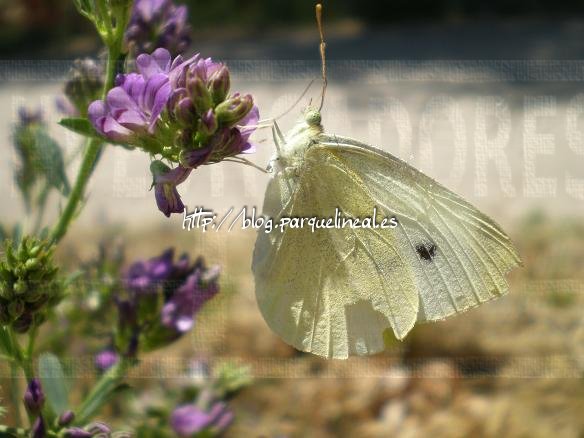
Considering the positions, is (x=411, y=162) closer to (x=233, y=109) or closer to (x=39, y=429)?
(x=233, y=109)

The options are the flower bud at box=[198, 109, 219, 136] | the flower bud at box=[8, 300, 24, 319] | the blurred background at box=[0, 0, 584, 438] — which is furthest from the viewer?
the blurred background at box=[0, 0, 584, 438]

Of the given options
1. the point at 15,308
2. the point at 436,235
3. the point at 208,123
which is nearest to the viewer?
the point at 208,123

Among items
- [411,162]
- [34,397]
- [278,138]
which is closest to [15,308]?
[34,397]

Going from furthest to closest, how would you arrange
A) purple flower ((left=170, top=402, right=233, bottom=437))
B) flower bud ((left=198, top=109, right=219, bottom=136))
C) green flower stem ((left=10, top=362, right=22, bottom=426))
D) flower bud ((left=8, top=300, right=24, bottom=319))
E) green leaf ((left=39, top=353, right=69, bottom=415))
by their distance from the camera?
1. purple flower ((left=170, top=402, right=233, bottom=437))
2. green leaf ((left=39, top=353, right=69, bottom=415))
3. green flower stem ((left=10, top=362, right=22, bottom=426))
4. flower bud ((left=8, top=300, right=24, bottom=319))
5. flower bud ((left=198, top=109, right=219, bottom=136))

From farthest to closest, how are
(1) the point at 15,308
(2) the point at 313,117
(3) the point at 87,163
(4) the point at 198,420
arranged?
(4) the point at 198,420, (2) the point at 313,117, (3) the point at 87,163, (1) the point at 15,308

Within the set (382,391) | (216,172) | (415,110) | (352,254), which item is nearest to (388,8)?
(415,110)

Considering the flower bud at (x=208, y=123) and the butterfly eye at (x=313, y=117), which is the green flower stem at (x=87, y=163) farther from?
the butterfly eye at (x=313, y=117)

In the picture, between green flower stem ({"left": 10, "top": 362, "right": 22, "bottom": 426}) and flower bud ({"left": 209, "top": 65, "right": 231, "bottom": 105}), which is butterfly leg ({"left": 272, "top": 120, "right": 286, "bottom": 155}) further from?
green flower stem ({"left": 10, "top": 362, "right": 22, "bottom": 426})

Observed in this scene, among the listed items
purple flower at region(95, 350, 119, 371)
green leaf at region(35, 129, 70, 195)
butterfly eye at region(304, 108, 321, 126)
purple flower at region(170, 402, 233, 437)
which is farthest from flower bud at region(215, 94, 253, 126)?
purple flower at region(170, 402, 233, 437)
